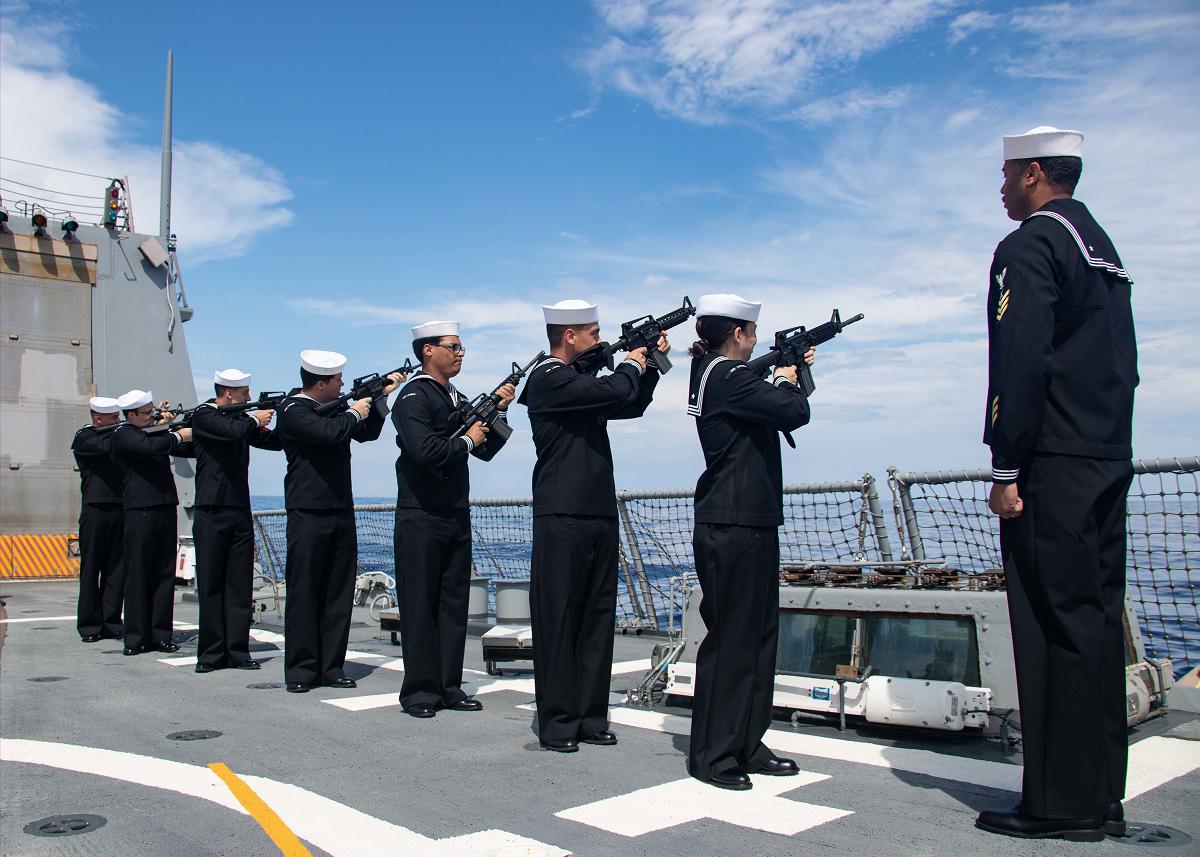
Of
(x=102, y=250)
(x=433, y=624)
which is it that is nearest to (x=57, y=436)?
(x=102, y=250)

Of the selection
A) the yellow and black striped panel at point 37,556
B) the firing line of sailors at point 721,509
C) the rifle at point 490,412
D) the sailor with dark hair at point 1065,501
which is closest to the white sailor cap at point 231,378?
the firing line of sailors at point 721,509

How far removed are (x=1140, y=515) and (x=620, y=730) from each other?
118 inches

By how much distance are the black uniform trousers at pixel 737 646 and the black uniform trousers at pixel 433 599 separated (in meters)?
1.81

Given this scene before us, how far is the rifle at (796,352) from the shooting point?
4.07m

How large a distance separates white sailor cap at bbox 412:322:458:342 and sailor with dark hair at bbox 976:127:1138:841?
3.20 m

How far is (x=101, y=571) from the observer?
351 inches

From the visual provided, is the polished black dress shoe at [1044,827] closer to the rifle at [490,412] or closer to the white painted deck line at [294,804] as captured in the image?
the white painted deck line at [294,804]

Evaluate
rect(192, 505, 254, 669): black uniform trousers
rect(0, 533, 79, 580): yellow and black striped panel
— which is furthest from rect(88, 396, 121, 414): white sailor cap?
rect(0, 533, 79, 580): yellow and black striped panel

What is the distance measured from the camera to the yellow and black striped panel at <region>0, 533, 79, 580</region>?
1549 cm

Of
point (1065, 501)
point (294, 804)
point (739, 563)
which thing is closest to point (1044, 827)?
point (1065, 501)

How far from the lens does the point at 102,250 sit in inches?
666

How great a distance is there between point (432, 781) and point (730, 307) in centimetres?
214

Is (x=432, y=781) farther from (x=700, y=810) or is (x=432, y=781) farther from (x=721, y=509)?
(x=721, y=509)

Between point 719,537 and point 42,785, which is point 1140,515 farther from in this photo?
point 42,785
